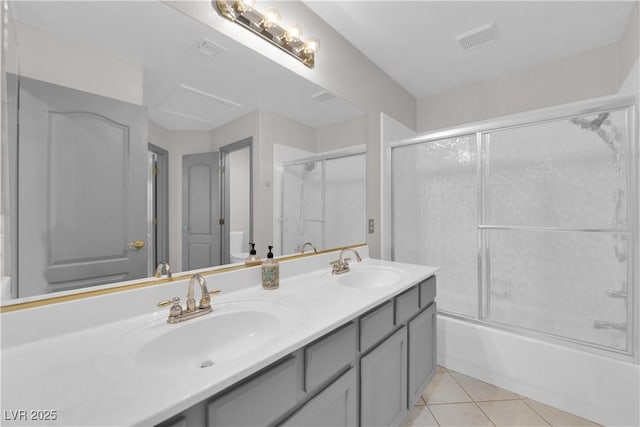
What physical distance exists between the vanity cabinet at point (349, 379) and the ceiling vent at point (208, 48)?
3.91ft

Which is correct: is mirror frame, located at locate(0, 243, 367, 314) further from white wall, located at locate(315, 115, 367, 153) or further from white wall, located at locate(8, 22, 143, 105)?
white wall, located at locate(315, 115, 367, 153)

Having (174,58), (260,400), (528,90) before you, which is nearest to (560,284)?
(528,90)

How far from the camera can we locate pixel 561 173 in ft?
5.76

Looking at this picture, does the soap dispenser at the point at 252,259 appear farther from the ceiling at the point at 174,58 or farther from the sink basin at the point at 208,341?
the ceiling at the point at 174,58

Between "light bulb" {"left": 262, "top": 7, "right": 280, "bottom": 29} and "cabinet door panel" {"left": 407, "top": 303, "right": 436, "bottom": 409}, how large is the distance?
1.68 meters

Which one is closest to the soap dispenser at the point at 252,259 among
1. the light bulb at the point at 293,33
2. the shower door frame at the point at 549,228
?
the light bulb at the point at 293,33

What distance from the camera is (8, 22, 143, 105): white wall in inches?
28.1

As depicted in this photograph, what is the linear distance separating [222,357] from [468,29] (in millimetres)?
2365

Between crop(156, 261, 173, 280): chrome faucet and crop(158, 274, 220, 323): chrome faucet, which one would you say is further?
crop(156, 261, 173, 280): chrome faucet

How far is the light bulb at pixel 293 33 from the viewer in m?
1.42

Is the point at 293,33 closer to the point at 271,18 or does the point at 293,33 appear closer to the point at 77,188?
the point at 271,18

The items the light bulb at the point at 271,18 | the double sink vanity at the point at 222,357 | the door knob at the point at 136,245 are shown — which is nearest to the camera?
the double sink vanity at the point at 222,357

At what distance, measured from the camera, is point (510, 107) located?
2.32 meters

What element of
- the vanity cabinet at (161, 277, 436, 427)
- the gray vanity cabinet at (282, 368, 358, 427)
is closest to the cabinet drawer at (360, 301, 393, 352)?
the vanity cabinet at (161, 277, 436, 427)
